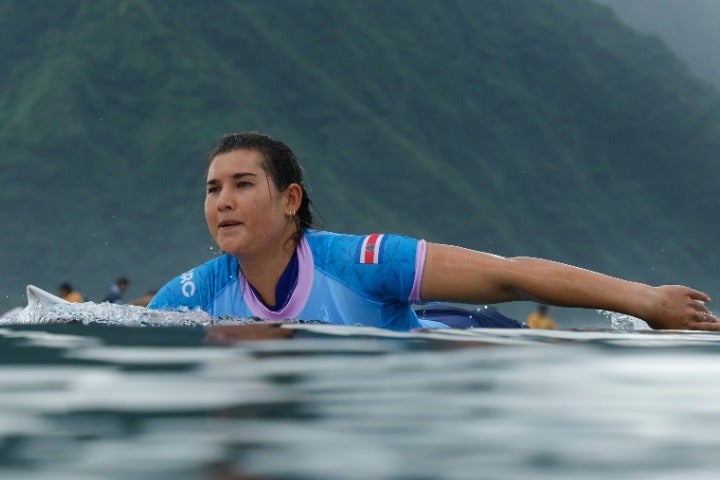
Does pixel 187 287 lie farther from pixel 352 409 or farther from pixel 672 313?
pixel 352 409

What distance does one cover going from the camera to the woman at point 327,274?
4672 millimetres

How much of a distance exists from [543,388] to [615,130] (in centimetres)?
12123

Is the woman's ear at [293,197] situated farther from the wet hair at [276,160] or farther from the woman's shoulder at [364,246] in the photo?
the woman's shoulder at [364,246]

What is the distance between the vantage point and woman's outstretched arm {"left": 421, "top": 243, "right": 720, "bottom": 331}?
4637 millimetres

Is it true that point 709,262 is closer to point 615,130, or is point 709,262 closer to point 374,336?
point 615,130

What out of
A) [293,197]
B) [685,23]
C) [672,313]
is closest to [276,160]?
[293,197]

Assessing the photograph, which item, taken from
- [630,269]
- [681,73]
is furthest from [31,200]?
[681,73]

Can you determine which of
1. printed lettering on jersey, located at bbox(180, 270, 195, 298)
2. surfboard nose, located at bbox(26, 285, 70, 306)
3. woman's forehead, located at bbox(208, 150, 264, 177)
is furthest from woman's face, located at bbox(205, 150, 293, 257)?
surfboard nose, located at bbox(26, 285, 70, 306)

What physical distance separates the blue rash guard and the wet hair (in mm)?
212

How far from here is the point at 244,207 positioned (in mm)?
5059

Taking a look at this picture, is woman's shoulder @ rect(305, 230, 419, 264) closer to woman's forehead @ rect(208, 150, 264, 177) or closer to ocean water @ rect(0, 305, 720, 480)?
woman's forehead @ rect(208, 150, 264, 177)

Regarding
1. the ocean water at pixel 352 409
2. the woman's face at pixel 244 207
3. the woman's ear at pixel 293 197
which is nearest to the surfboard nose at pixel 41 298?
the woman's face at pixel 244 207

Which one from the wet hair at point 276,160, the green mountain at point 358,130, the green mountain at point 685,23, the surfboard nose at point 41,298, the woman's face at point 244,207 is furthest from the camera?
the green mountain at point 685,23


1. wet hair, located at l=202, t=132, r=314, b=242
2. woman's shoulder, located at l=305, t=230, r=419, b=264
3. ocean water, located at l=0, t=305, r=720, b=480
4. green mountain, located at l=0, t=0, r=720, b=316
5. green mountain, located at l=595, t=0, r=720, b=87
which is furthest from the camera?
green mountain, located at l=595, t=0, r=720, b=87
